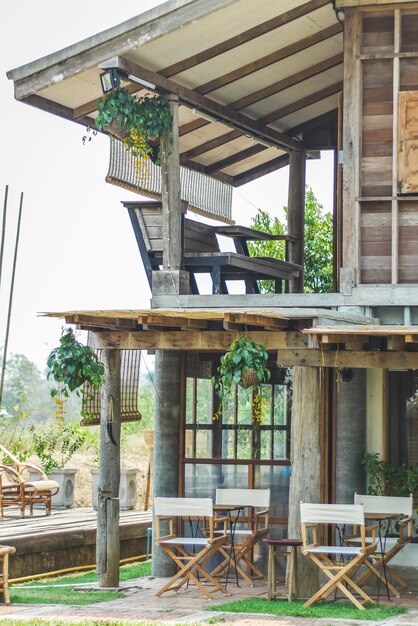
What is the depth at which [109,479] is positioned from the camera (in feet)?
39.0

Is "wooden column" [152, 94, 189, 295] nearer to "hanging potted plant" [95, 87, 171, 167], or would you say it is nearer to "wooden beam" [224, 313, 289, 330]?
"hanging potted plant" [95, 87, 171, 167]

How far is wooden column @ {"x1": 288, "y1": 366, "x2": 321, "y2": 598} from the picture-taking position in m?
11.0

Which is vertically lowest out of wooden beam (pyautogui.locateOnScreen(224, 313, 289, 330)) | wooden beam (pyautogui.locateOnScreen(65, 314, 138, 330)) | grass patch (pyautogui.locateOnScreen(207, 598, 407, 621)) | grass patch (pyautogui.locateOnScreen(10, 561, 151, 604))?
grass patch (pyautogui.locateOnScreen(10, 561, 151, 604))

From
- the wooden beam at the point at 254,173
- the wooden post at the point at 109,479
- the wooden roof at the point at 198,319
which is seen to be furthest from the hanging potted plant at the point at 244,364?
the wooden beam at the point at 254,173

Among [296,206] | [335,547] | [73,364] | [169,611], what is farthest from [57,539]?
[335,547]

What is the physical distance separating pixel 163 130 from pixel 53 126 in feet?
135

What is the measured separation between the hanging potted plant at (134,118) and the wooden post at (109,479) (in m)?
2.19

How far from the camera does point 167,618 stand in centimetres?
1000

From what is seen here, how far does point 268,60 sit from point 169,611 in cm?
617

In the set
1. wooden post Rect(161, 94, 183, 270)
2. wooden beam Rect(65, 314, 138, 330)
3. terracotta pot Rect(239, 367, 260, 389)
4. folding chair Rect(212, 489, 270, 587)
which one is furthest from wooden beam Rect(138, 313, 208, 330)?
folding chair Rect(212, 489, 270, 587)

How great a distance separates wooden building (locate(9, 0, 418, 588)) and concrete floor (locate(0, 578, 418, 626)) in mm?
1149

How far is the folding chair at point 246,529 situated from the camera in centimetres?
1220

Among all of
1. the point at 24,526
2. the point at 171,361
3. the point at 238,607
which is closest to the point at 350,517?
the point at 238,607

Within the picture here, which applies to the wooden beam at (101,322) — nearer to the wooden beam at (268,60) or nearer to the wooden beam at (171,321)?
the wooden beam at (171,321)
